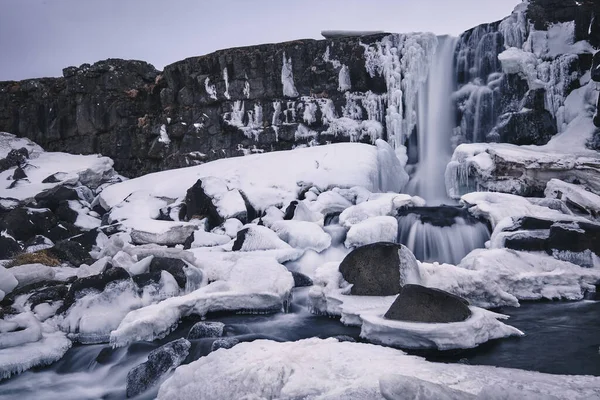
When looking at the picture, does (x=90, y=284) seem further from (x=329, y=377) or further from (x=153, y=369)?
(x=329, y=377)

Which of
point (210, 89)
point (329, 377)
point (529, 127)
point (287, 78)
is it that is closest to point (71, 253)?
point (329, 377)

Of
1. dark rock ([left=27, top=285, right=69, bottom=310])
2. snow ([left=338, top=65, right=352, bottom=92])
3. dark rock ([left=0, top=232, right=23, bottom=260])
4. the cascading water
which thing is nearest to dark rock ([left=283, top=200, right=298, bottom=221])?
the cascading water

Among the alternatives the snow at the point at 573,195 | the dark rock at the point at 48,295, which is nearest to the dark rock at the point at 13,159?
the dark rock at the point at 48,295

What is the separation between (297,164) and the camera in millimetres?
13992

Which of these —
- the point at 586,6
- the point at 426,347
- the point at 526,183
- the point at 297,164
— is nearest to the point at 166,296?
the point at 426,347

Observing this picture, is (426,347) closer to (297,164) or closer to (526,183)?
(526,183)

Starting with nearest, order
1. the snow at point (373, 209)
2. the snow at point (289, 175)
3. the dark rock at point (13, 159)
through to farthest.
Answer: the snow at point (373, 209) → the snow at point (289, 175) → the dark rock at point (13, 159)

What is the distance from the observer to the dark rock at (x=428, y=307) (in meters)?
4.72

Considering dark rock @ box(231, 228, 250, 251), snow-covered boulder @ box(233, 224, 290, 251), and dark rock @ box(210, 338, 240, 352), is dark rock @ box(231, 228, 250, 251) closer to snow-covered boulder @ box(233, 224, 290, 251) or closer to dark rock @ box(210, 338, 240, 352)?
snow-covered boulder @ box(233, 224, 290, 251)

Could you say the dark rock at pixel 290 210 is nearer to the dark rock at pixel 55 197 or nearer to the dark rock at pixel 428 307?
the dark rock at pixel 428 307

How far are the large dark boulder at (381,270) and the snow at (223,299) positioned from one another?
1.23 meters

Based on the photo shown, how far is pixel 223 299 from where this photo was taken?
648cm

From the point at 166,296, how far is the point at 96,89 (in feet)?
71.7

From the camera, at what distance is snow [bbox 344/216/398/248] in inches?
376
